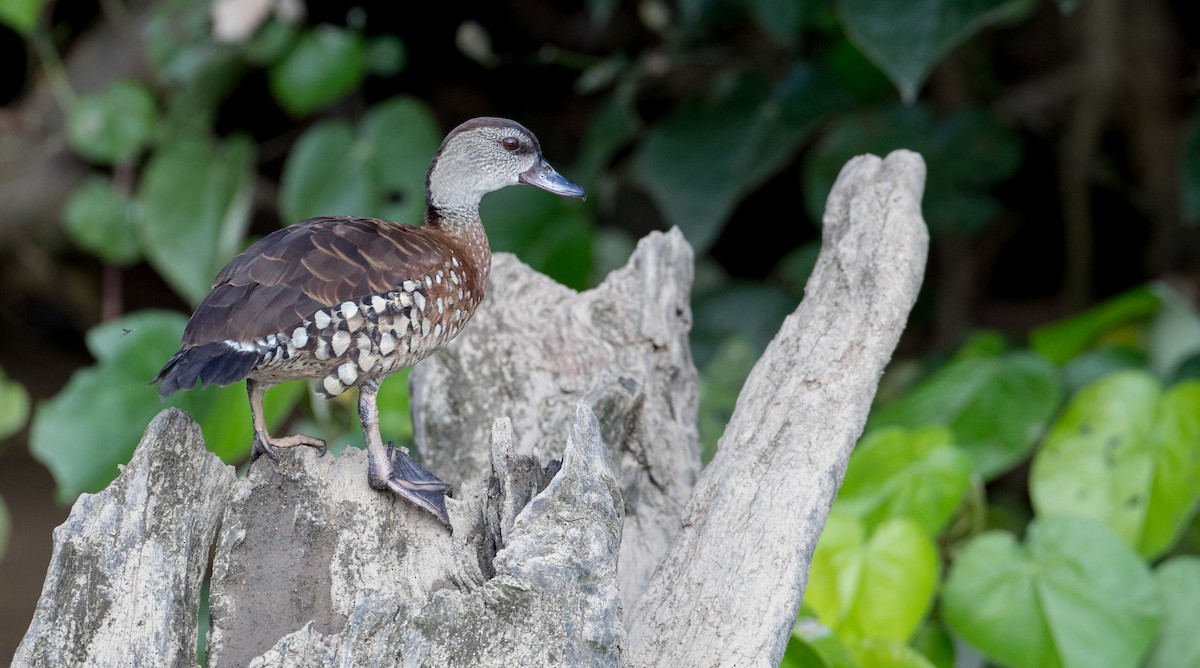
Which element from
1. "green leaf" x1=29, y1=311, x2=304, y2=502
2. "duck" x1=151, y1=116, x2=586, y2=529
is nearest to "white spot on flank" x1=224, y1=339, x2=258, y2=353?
"duck" x1=151, y1=116, x2=586, y2=529

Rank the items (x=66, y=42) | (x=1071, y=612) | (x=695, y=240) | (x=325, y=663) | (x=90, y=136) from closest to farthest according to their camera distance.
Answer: (x=325, y=663), (x=1071, y=612), (x=695, y=240), (x=90, y=136), (x=66, y=42)

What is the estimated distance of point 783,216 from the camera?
3600 millimetres

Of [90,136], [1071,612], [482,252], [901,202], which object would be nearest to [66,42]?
[90,136]

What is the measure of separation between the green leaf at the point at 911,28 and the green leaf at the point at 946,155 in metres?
0.61

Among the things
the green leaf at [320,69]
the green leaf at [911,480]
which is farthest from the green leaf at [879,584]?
the green leaf at [320,69]

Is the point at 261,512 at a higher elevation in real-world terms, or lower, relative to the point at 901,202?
lower

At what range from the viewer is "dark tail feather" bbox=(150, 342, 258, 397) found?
100cm

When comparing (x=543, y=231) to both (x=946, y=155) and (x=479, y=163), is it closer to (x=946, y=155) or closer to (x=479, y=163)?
(x=946, y=155)

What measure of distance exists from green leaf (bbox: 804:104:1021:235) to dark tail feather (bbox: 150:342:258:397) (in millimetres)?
1782

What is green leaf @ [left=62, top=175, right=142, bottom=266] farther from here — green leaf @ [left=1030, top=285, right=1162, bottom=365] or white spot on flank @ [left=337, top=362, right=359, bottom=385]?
green leaf @ [left=1030, top=285, right=1162, bottom=365]

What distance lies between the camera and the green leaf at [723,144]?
2.41m

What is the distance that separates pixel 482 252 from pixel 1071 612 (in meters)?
0.93

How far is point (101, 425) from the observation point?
76.0 inches

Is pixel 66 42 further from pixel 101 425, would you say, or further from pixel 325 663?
pixel 325 663
